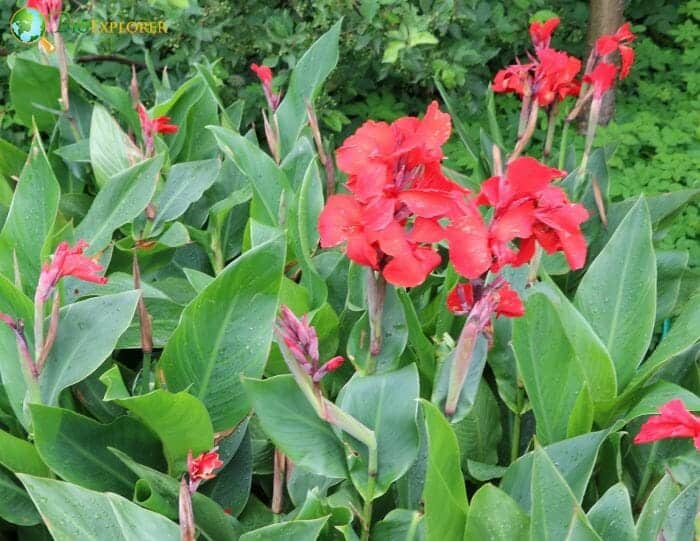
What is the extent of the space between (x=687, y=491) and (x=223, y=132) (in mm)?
757

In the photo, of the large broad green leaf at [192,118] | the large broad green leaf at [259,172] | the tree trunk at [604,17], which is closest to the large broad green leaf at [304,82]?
the large broad green leaf at [192,118]

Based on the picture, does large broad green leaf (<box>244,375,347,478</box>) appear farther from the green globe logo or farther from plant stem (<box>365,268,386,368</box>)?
the green globe logo

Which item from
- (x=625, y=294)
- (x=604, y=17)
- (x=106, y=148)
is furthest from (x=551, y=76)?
(x=604, y=17)

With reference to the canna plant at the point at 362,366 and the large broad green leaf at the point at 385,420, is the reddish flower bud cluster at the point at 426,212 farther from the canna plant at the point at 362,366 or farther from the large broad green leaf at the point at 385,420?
the large broad green leaf at the point at 385,420

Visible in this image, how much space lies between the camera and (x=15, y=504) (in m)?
0.91

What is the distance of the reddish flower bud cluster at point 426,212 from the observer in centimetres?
67

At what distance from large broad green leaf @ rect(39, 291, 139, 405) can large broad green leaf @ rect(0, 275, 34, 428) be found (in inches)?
1.6

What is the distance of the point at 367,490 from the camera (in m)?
0.81

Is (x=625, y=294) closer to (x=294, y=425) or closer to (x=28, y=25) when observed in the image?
(x=294, y=425)

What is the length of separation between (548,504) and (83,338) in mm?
485

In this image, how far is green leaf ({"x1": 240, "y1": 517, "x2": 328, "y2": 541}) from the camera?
0.73 metres

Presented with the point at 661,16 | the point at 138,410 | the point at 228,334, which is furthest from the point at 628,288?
the point at 661,16

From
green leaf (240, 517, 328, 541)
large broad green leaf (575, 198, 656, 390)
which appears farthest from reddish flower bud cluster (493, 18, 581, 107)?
green leaf (240, 517, 328, 541)

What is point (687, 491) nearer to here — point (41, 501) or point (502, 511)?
point (502, 511)
